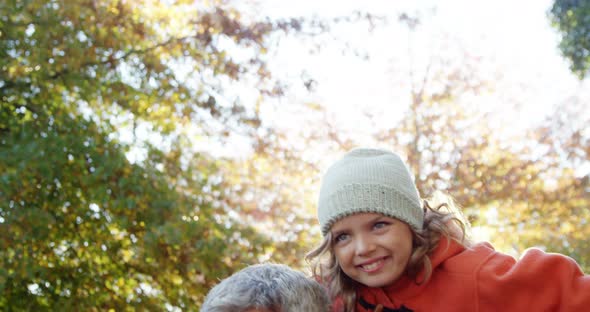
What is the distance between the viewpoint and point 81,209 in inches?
213

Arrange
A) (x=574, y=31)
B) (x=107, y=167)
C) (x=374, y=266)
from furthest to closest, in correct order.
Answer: (x=574, y=31) < (x=107, y=167) < (x=374, y=266)

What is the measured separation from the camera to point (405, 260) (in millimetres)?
2592

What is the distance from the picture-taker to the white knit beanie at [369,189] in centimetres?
258

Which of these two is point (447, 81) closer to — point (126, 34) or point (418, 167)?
point (418, 167)

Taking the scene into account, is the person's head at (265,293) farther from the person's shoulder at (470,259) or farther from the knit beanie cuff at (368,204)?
the person's shoulder at (470,259)

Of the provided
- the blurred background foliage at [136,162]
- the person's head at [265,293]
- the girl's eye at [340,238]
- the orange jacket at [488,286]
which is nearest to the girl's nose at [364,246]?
the girl's eye at [340,238]

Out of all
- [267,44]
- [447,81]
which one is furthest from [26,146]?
[447,81]

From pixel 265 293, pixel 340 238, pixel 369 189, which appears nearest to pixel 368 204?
pixel 369 189

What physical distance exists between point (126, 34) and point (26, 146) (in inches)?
57.3

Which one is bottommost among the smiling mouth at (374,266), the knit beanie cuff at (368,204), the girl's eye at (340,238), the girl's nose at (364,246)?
the smiling mouth at (374,266)

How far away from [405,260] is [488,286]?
1.00 ft

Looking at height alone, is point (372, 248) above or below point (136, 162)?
below

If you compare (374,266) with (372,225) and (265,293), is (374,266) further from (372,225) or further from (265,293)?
(265,293)

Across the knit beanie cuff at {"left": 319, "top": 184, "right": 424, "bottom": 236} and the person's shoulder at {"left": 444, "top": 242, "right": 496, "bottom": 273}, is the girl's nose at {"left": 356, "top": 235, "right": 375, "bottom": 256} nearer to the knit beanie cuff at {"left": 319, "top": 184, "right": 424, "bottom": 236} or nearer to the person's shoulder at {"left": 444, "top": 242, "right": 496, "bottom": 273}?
the knit beanie cuff at {"left": 319, "top": 184, "right": 424, "bottom": 236}
